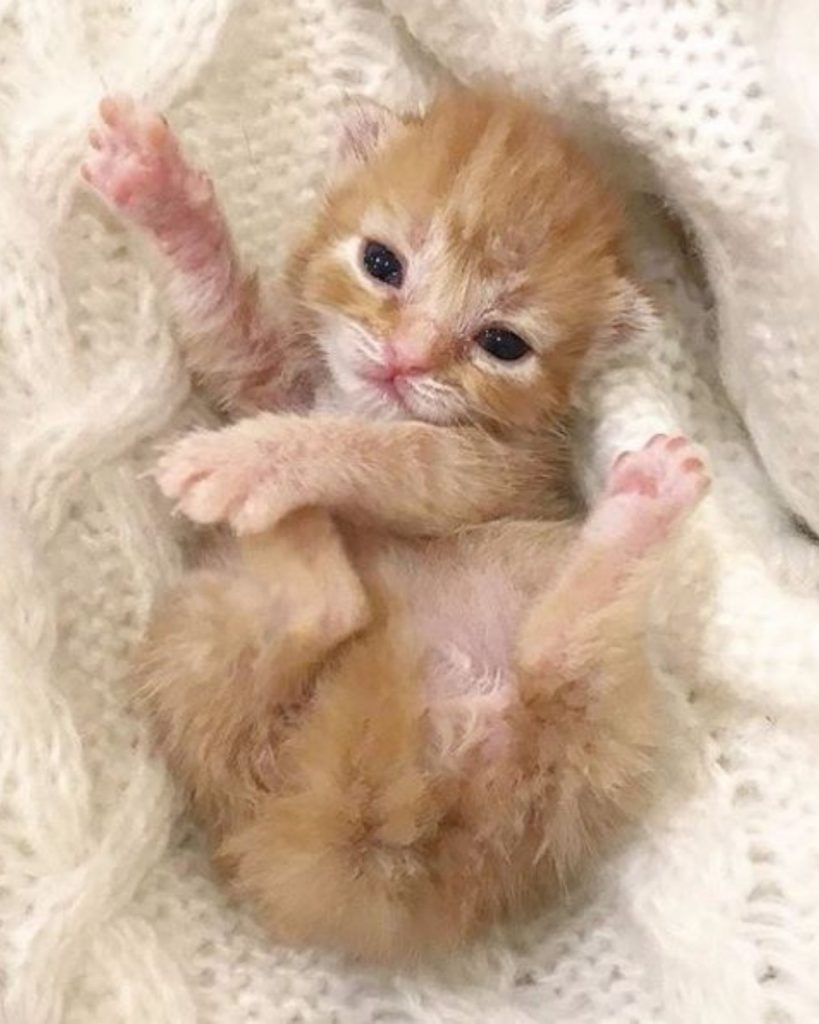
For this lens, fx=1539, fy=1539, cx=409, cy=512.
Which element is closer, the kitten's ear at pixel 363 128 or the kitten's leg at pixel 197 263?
the kitten's leg at pixel 197 263

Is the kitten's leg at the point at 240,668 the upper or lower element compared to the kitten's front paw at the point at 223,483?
lower

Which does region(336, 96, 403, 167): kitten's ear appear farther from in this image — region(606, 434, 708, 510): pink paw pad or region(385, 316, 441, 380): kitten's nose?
region(606, 434, 708, 510): pink paw pad

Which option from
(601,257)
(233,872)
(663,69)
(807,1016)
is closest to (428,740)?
(233,872)

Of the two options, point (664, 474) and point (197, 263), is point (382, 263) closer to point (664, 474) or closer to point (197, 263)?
point (197, 263)

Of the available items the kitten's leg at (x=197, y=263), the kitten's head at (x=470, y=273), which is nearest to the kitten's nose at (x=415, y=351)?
the kitten's head at (x=470, y=273)

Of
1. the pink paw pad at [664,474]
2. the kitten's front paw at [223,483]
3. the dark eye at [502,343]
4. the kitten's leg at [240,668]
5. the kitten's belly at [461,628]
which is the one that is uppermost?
the pink paw pad at [664,474]

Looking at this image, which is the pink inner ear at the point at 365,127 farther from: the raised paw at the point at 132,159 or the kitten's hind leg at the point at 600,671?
the kitten's hind leg at the point at 600,671

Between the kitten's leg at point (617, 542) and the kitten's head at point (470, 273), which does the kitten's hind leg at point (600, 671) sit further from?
the kitten's head at point (470, 273)
